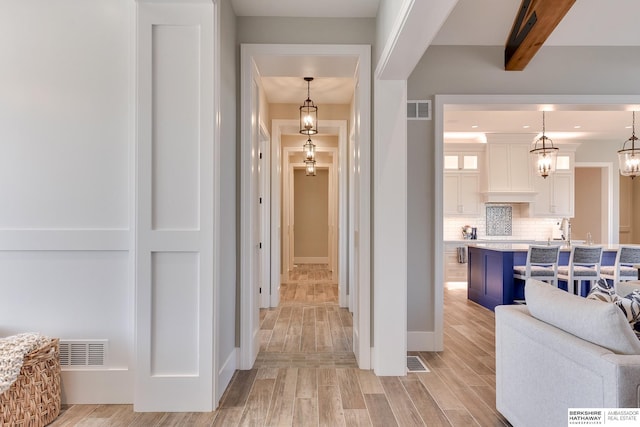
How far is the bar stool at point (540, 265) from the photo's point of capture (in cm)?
484

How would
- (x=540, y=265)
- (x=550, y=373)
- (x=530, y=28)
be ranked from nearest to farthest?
(x=550, y=373) → (x=530, y=28) → (x=540, y=265)

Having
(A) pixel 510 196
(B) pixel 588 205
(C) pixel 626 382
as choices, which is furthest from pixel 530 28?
(B) pixel 588 205

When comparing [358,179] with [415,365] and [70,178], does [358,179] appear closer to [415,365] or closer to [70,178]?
[415,365]

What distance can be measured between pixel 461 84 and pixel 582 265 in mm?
3181

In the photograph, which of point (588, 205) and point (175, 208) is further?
point (588, 205)

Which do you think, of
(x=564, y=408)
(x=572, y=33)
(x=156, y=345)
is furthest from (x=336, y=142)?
(x=564, y=408)

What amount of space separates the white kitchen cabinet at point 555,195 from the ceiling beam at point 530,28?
486 centimetres

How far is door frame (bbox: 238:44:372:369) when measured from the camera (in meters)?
3.11

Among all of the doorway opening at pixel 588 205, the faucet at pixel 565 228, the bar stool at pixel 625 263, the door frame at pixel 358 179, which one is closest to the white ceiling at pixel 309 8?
the door frame at pixel 358 179

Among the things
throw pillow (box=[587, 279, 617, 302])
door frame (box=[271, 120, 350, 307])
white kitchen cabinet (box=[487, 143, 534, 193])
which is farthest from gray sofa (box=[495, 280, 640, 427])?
white kitchen cabinet (box=[487, 143, 534, 193])

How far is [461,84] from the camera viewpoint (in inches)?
147

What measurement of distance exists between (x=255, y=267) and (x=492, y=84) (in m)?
2.86

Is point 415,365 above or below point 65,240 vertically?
below

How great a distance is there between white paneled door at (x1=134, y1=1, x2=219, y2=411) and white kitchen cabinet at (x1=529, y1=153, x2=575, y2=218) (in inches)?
288
